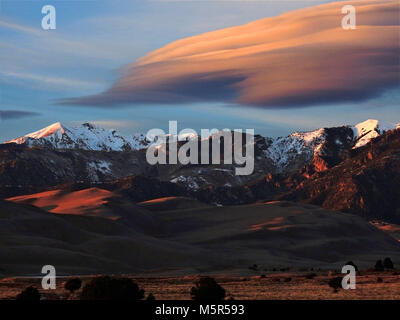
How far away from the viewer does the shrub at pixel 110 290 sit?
173 ft

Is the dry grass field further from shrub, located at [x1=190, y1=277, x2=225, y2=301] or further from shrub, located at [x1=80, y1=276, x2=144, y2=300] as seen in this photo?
shrub, located at [x1=80, y1=276, x2=144, y2=300]

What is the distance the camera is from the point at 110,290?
175ft

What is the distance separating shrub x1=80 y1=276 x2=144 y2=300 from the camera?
52744 mm

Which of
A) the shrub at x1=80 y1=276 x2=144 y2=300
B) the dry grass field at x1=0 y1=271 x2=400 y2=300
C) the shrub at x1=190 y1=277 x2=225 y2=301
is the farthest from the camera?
the dry grass field at x1=0 y1=271 x2=400 y2=300

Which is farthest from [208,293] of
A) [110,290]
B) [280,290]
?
[280,290]

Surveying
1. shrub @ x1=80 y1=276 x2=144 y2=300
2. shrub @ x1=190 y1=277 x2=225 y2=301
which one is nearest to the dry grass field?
shrub @ x1=190 y1=277 x2=225 y2=301

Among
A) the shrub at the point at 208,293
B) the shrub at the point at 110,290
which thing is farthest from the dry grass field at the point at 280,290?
the shrub at the point at 110,290

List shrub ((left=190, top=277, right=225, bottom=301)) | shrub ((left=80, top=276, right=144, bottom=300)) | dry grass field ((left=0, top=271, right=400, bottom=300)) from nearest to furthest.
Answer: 1. shrub ((left=80, top=276, right=144, bottom=300))
2. shrub ((left=190, top=277, right=225, bottom=301))
3. dry grass field ((left=0, top=271, right=400, bottom=300))

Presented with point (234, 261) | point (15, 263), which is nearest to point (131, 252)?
point (234, 261)

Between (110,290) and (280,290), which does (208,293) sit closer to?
(110,290)

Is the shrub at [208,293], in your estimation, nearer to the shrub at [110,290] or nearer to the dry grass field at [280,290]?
the dry grass field at [280,290]
